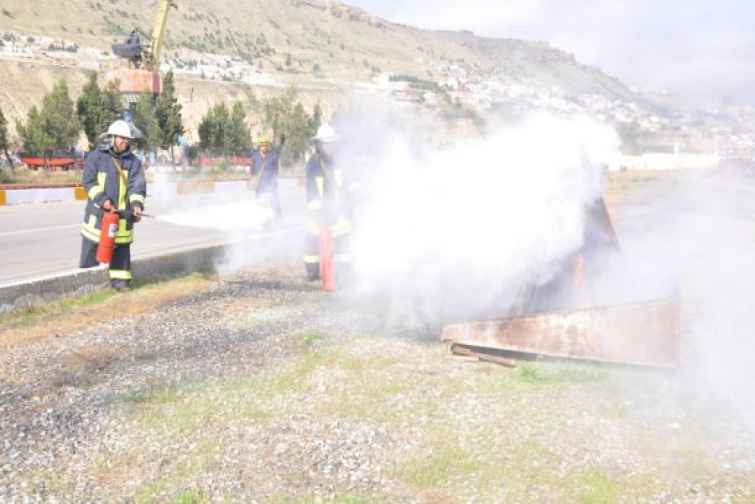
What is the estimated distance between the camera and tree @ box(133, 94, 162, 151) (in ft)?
130

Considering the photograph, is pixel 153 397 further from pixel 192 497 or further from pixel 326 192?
pixel 326 192

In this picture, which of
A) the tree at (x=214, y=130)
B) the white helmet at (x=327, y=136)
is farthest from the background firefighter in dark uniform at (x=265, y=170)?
the tree at (x=214, y=130)

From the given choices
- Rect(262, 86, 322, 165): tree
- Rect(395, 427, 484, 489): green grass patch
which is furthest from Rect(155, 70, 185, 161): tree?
Rect(395, 427, 484, 489): green grass patch

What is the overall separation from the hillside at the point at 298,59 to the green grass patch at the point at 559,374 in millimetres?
2899

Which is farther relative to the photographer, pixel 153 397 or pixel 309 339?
pixel 309 339

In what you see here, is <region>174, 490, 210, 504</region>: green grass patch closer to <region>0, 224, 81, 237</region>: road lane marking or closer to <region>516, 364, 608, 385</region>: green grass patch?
<region>516, 364, 608, 385</region>: green grass patch

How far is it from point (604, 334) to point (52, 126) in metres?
37.0

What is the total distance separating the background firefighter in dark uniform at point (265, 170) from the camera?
521 inches

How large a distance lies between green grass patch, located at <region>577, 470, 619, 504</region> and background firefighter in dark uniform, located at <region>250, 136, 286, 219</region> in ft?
33.2

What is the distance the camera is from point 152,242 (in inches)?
552

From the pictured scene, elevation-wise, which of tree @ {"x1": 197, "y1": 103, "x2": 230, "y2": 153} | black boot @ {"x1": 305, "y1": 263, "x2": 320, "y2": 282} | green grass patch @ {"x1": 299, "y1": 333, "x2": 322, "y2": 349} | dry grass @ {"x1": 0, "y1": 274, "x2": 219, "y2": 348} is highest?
tree @ {"x1": 197, "y1": 103, "x2": 230, "y2": 153}

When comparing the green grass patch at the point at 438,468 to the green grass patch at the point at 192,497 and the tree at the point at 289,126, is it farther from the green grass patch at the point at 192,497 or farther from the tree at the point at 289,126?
the tree at the point at 289,126

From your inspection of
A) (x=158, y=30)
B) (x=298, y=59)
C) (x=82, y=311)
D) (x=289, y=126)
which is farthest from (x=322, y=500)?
(x=298, y=59)

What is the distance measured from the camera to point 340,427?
15.3 ft
